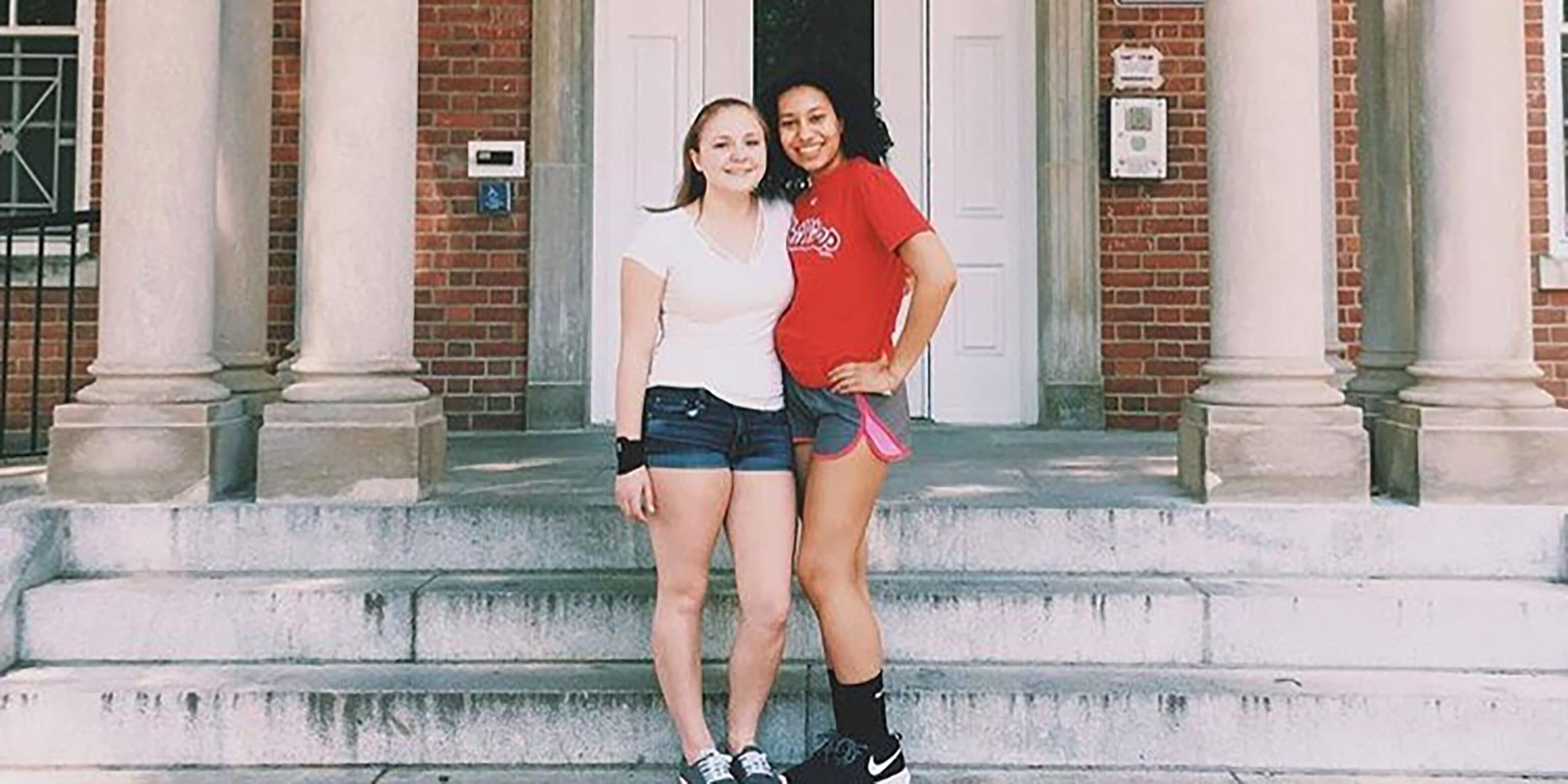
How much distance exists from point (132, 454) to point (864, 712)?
2868 mm

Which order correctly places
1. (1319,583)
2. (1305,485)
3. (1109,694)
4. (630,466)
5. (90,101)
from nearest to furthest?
1. (630,466)
2. (1109,694)
3. (1319,583)
4. (1305,485)
5. (90,101)

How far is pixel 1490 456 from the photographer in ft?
14.6

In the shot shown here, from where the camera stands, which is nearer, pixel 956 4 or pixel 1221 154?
pixel 1221 154

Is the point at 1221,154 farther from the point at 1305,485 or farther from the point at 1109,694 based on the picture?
the point at 1109,694

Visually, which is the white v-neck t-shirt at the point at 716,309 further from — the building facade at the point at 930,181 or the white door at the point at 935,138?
the white door at the point at 935,138

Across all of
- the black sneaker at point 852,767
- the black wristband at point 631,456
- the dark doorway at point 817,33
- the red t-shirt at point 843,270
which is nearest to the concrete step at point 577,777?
the black sneaker at point 852,767

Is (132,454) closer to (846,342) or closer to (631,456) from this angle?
(631,456)

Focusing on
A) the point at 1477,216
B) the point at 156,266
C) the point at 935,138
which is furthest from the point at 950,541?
the point at 935,138

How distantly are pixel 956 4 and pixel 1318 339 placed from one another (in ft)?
12.7

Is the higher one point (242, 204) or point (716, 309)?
point (242, 204)

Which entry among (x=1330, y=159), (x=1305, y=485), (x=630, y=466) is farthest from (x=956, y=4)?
(x=630, y=466)

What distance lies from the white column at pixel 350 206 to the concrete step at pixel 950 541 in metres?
0.57

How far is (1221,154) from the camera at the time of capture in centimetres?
468

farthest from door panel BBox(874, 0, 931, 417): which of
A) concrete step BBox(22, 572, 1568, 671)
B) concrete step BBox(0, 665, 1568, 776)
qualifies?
concrete step BBox(0, 665, 1568, 776)
